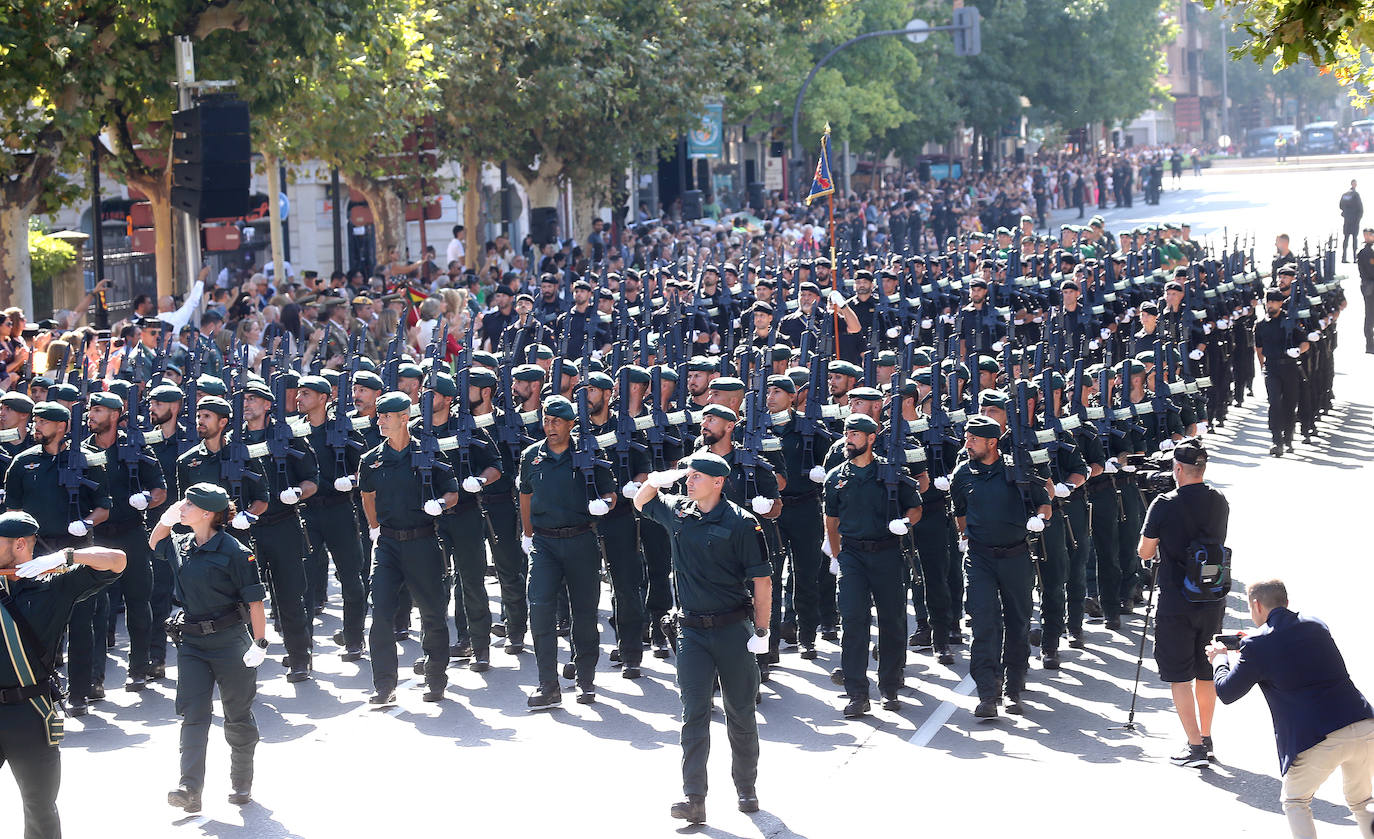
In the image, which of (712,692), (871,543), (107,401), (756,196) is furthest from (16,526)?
(756,196)

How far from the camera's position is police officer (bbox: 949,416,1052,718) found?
1066 cm

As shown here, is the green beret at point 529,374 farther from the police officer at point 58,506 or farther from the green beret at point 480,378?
the police officer at point 58,506

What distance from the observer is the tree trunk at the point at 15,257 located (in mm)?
19391

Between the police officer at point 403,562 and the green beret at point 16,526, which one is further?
the police officer at point 403,562

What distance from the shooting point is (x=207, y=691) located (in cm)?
919

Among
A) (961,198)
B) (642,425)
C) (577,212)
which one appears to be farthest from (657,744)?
(961,198)

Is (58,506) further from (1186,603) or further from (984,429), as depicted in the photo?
(1186,603)

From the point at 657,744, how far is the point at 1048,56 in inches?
2200

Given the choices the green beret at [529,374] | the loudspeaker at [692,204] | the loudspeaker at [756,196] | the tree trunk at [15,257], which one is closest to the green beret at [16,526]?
the green beret at [529,374]

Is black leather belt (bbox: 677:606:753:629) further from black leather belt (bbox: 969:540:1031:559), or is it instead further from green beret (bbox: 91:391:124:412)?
green beret (bbox: 91:391:124:412)

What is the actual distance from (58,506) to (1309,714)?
7.68 m

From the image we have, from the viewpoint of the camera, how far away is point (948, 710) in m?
10.9

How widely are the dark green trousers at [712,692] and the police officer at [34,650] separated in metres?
2.79

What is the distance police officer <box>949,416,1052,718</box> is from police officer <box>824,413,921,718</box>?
16.4 inches
